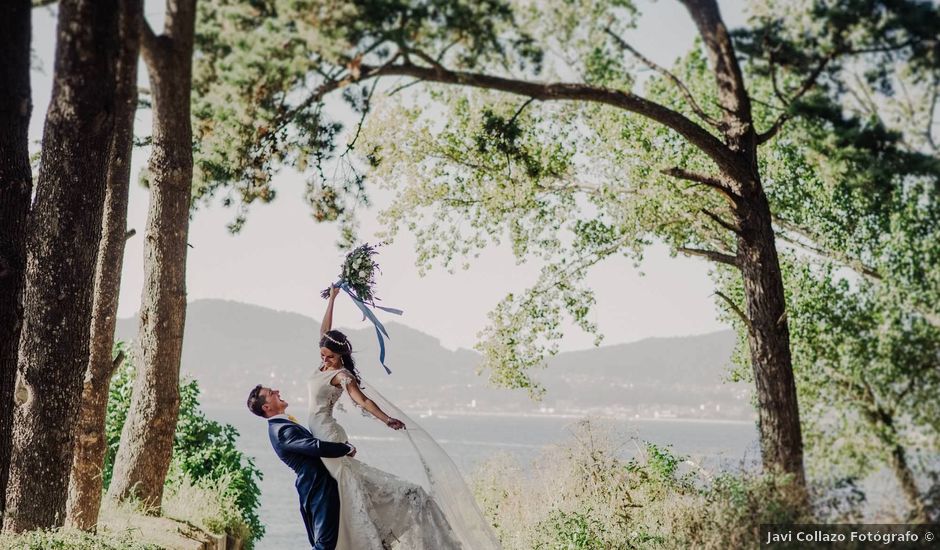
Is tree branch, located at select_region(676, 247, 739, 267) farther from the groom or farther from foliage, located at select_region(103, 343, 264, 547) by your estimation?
foliage, located at select_region(103, 343, 264, 547)

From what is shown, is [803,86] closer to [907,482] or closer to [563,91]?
[563,91]

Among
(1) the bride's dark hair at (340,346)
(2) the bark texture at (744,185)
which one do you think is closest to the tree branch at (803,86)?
(2) the bark texture at (744,185)

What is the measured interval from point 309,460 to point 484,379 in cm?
12664

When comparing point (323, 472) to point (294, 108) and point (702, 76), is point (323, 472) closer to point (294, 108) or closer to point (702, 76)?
point (294, 108)

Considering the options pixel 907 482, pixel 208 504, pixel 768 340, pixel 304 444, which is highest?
pixel 768 340

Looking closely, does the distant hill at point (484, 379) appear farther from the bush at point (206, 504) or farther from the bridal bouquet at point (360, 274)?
the bridal bouquet at point (360, 274)

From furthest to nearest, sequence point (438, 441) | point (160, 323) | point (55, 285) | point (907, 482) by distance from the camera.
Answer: point (438, 441)
point (160, 323)
point (907, 482)
point (55, 285)

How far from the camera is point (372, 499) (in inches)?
248

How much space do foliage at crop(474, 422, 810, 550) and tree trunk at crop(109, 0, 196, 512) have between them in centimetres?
378

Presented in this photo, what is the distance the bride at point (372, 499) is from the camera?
20.3 feet

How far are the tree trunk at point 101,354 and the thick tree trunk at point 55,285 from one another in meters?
1.13

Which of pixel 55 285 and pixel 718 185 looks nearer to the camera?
pixel 55 285

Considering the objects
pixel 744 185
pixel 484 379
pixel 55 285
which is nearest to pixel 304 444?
pixel 55 285

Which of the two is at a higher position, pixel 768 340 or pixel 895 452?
pixel 768 340
